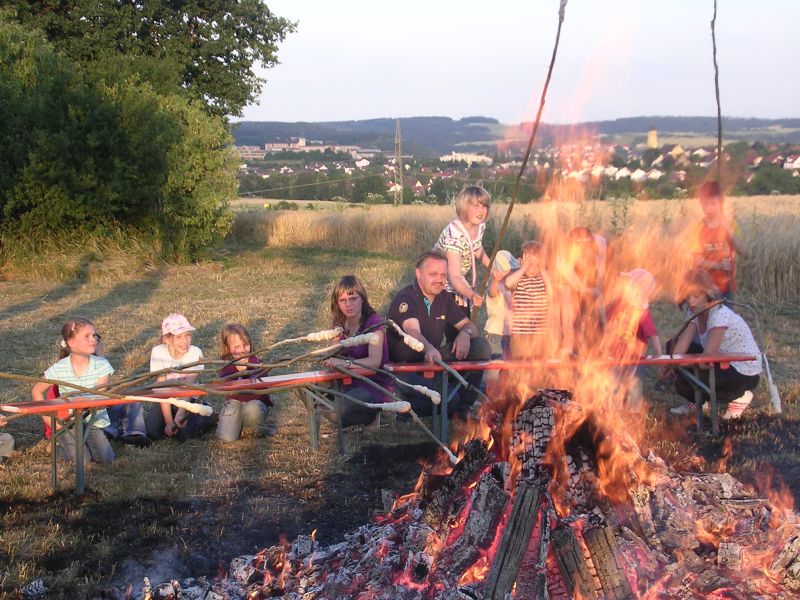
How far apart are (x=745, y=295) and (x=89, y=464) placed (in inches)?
360

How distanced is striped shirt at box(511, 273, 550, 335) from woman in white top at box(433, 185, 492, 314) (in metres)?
0.37

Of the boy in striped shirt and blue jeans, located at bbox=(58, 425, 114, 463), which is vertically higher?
the boy in striped shirt

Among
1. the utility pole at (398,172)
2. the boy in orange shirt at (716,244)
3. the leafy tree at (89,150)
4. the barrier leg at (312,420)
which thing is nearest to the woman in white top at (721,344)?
the boy in orange shirt at (716,244)

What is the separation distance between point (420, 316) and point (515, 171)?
280 cm

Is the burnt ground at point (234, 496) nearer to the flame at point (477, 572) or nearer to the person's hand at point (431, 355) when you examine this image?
the person's hand at point (431, 355)

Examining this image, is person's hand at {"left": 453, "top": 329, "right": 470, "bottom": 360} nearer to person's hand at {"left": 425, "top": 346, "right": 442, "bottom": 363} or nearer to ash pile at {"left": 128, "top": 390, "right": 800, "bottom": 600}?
person's hand at {"left": 425, "top": 346, "right": 442, "bottom": 363}

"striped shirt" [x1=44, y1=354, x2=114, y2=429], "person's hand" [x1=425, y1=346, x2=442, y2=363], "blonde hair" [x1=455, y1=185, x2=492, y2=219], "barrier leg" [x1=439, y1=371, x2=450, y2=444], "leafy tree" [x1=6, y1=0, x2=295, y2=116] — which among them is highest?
"leafy tree" [x1=6, y1=0, x2=295, y2=116]

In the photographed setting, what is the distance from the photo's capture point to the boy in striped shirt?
650cm

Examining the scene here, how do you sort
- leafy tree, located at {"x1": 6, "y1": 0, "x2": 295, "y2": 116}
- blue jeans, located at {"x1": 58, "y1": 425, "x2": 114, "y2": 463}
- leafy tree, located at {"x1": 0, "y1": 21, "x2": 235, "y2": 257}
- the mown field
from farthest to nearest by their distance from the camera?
leafy tree, located at {"x1": 6, "y1": 0, "x2": 295, "y2": 116} → leafy tree, located at {"x1": 0, "y1": 21, "x2": 235, "y2": 257} → blue jeans, located at {"x1": 58, "y1": 425, "x2": 114, "y2": 463} → the mown field

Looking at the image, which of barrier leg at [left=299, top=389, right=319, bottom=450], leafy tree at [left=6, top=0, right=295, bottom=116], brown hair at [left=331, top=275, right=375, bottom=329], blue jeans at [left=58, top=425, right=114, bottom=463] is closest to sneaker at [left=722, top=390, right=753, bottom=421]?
brown hair at [left=331, top=275, right=375, bottom=329]

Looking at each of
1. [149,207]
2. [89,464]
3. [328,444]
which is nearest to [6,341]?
[89,464]

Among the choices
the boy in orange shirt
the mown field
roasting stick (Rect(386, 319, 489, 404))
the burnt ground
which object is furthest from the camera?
the boy in orange shirt

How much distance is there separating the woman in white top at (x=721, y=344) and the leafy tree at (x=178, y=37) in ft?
42.9

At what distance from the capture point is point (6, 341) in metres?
9.34
